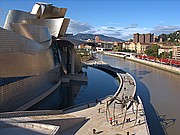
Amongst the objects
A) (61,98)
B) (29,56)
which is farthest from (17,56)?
(61,98)

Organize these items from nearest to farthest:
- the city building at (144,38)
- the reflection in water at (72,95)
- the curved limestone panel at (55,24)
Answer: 1. the reflection in water at (72,95)
2. the curved limestone panel at (55,24)
3. the city building at (144,38)

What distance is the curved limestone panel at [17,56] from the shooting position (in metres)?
14.3

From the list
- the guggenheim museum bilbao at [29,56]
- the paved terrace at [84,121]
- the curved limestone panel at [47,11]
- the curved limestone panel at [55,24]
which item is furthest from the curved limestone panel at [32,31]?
the paved terrace at [84,121]

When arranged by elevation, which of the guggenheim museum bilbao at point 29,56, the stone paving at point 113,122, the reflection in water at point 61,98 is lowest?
the reflection in water at point 61,98

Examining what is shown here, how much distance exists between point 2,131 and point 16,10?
1929cm

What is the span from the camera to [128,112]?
15695 mm

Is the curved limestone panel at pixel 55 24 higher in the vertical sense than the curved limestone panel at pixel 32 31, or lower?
higher

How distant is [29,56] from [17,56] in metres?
1.87

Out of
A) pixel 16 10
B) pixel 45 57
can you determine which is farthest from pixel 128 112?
pixel 16 10

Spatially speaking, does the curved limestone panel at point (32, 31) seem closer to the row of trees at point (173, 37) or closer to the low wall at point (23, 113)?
the low wall at point (23, 113)

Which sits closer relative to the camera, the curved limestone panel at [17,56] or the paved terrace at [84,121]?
the paved terrace at [84,121]

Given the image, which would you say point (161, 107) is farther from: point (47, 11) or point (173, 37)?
point (173, 37)

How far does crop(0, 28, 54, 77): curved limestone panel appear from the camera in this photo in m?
14.3

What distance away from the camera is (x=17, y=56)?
51.1ft
